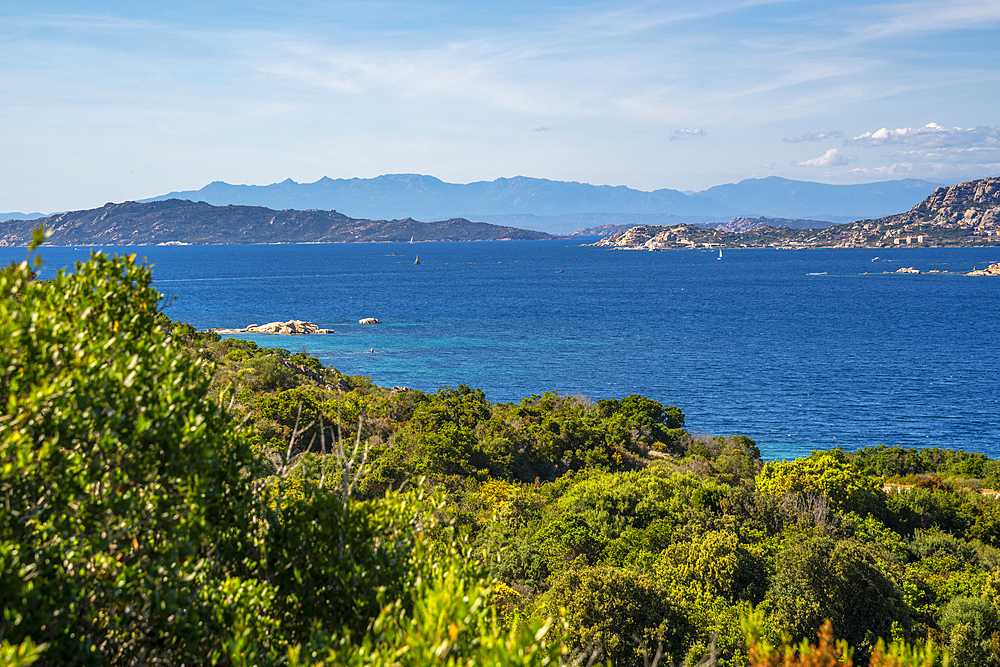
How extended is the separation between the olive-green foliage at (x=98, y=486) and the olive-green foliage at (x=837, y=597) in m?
12.2

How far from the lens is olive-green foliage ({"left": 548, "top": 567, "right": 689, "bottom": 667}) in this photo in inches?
489

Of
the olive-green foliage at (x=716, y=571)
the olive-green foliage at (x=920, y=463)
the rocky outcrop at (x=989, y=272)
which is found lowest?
the olive-green foliage at (x=920, y=463)

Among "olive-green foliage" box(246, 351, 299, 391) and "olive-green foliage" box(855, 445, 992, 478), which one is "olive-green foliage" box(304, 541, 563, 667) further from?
"olive-green foliage" box(246, 351, 299, 391)

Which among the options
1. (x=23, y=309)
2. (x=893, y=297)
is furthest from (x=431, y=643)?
(x=893, y=297)

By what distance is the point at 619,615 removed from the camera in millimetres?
12844

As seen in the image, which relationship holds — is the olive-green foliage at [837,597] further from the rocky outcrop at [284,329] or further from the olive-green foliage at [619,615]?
the rocky outcrop at [284,329]

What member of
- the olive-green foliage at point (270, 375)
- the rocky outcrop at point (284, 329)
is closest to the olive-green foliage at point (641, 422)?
the olive-green foliage at point (270, 375)

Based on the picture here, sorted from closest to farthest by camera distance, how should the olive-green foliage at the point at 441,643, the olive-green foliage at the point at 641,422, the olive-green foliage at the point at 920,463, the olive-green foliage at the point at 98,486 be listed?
the olive-green foliage at the point at 441,643, the olive-green foliage at the point at 98,486, the olive-green foliage at the point at 920,463, the olive-green foliage at the point at 641,422

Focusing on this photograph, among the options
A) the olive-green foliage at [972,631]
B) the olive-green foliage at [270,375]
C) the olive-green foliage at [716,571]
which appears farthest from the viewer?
the olive-green foliage at [270,375]

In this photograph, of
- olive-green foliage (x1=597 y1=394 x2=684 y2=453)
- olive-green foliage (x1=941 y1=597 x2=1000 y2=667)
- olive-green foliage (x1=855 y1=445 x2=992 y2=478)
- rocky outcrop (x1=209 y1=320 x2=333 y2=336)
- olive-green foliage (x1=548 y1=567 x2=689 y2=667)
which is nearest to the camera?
olive-green foliage (x1=941 y1=597 x2=1000 y2=667)

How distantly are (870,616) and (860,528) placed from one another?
6.74 metres


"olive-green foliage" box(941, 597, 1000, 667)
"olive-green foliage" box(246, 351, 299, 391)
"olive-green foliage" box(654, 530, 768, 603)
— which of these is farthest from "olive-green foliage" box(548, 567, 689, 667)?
"olive-green foliage" box(246, 351, 299, 391)

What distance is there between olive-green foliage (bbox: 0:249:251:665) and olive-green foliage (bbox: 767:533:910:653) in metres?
12.2

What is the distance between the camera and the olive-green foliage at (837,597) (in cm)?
1335
